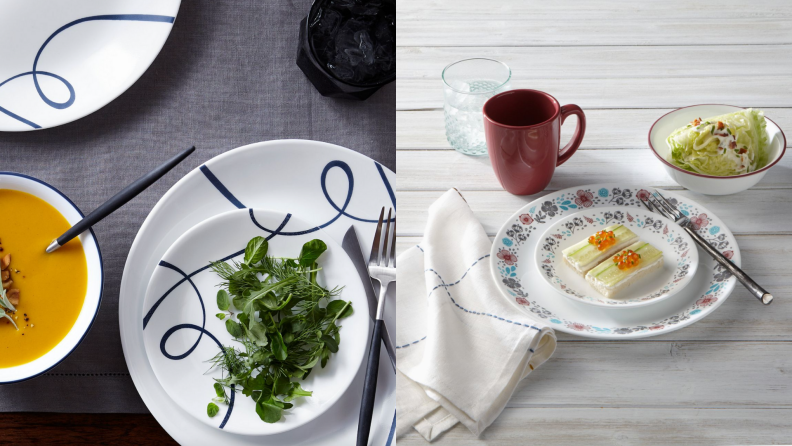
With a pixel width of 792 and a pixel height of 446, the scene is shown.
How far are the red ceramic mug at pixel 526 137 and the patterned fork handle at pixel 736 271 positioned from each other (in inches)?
5.8

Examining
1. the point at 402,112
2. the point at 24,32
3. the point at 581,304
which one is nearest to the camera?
the point at 581,304

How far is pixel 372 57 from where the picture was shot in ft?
3.15

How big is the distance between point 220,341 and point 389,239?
28 centimetres

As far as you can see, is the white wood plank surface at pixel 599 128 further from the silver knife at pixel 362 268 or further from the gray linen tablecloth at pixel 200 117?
the gray linen tablecloth at pixel 200 117

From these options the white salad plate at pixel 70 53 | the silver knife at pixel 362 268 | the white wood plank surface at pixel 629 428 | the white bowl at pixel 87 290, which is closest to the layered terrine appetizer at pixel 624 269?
the white wood plank surface at pixel 629 428

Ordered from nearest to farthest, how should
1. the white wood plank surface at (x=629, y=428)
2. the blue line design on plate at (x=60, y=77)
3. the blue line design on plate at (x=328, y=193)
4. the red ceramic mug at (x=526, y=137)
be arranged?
1. the white wood plank surface at (x=629, y=428)
2. the red ceramic mug at (x=526, y=137)
3. the blue line design on plate at (x=328, y=193)
4. the blue line design on plate at (x=60, y=77)

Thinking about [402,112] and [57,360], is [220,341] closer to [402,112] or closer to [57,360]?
[57,360]

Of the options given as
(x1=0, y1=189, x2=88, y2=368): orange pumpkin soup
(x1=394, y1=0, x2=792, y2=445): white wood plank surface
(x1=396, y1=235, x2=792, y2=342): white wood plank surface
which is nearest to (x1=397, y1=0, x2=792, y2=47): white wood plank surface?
(x1=394, y1=0, x2=792, y2=445): white wood plank surface

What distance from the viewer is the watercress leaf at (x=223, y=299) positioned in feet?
2.63

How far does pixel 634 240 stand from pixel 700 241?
6cm

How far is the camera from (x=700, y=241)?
526 mm

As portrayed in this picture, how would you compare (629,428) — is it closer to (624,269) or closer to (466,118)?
(624,269)

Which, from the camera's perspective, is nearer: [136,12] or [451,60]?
[451,60]

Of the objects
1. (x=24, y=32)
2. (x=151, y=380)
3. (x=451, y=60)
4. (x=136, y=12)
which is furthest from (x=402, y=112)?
(x=24, y=32)
